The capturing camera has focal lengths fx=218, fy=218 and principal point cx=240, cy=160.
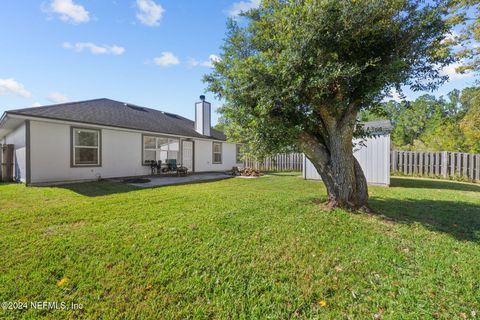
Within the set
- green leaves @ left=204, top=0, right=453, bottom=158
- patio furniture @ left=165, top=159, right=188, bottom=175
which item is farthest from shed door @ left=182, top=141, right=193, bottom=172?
green leaves @ left=204, top=0, right=453, bottom=158

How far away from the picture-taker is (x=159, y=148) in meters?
12.8

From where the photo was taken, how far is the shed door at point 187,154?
14016mm

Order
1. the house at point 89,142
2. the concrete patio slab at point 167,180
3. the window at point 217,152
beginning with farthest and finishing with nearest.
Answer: the window at point 217,152 → the concrete patio slab at point 167,180 → the house at point 89,142

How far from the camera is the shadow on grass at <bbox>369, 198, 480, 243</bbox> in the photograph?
4133 millimetres

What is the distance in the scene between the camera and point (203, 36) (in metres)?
9.09

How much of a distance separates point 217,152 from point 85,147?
845cm

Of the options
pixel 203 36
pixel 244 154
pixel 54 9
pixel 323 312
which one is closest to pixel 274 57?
pixel 244 154

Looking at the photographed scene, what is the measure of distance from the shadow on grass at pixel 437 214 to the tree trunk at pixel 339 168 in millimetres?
625

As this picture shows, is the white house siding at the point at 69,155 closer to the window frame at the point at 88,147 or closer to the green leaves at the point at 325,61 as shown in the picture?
the window frame at the point at 88,147

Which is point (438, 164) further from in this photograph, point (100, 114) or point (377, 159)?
point (100, 114)

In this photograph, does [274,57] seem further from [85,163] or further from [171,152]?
[171,152]

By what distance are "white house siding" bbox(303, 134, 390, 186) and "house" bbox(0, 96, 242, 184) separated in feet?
18.8

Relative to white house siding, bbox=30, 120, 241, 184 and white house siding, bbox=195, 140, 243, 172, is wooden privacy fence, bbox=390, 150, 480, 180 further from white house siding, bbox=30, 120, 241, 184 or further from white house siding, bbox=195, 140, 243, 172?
white house siding, bbox=30, 120, 241, 184

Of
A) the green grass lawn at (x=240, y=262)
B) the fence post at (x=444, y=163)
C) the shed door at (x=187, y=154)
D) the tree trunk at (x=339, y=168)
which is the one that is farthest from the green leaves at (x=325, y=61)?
the fence post at (x=444, y=163)
